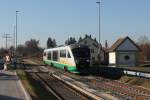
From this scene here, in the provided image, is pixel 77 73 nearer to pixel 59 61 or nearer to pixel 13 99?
pixel 59 61

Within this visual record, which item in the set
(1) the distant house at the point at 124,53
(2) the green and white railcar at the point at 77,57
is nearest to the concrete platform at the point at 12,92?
(2) the green and white railcar at the point at 77,57

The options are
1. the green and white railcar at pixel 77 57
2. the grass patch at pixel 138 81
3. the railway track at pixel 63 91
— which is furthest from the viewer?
the green and white railcar at pixel 77 57

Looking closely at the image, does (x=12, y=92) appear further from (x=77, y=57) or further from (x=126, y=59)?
(x=126, y=59)

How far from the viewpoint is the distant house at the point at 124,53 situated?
82000 mm

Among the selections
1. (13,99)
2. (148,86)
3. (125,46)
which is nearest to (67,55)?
(148,86)

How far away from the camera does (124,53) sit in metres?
82.3

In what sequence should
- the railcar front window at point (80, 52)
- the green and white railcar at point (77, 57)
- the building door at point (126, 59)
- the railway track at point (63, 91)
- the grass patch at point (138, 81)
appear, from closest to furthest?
1. the railway track at point (63, 91)
2. the grass patch at point (138, 81)
3. the green and white railcar at point (77, 57)
4. the railcar front window at point (80, 52)
5. the building door at point (126, 59)

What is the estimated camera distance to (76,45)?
4731 centimetres

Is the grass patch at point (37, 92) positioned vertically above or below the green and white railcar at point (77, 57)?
below

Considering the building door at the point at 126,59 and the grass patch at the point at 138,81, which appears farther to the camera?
the building door at the point at 126,59

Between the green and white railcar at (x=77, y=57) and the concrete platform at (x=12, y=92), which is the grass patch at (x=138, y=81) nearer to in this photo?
the green and white railcar at (x=77, y=57)

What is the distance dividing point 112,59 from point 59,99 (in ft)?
197

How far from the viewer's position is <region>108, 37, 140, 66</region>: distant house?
82000 millimetres

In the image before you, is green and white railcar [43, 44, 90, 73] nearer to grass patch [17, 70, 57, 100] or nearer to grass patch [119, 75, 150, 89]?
grass patch [119, 75, 150, 89]
